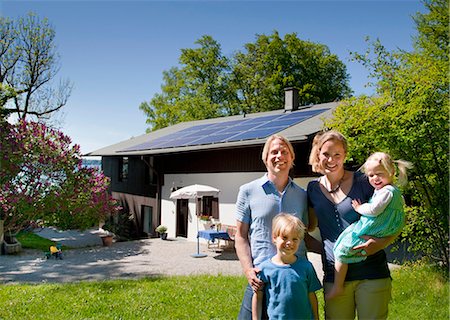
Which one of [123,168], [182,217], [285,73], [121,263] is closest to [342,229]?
[121,263]

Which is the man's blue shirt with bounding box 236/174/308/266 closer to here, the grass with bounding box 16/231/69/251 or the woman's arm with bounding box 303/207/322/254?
the woman's arm with bounding box 303/207/322/254

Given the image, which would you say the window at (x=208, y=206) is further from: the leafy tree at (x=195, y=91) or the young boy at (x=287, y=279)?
the leafy tree at (x=195, y=91)

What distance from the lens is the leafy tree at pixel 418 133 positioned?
6609 millimetres

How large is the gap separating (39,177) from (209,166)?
601 centimetres

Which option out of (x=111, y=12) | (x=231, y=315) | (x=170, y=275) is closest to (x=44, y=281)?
(x=170, y=275)

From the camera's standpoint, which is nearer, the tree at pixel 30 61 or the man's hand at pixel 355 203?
the man's hand at pixel 355 203

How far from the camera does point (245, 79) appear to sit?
3447cm

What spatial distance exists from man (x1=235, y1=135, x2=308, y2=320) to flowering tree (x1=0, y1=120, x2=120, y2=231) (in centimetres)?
1137

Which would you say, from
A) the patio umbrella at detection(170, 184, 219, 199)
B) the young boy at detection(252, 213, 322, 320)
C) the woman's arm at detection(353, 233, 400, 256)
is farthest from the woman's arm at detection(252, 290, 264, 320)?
the patio umbrella at detection(170, 184, 219, 199)

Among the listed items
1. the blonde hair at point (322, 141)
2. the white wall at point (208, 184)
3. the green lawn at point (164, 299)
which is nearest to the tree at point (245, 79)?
the white wall at point (208, 184)

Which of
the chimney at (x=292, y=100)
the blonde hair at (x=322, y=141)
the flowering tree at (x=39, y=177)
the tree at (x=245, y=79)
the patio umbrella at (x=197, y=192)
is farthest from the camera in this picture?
the tree at (x=245, y=79)

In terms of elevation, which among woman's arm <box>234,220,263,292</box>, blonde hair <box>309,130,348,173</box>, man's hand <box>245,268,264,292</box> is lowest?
man's hand <box>245,268,264,292</box>

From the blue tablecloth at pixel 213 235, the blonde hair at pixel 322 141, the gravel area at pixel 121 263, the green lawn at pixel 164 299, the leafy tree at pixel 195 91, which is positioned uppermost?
the leafy tree at pixel 195 91

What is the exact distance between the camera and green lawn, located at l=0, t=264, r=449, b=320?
555cm
